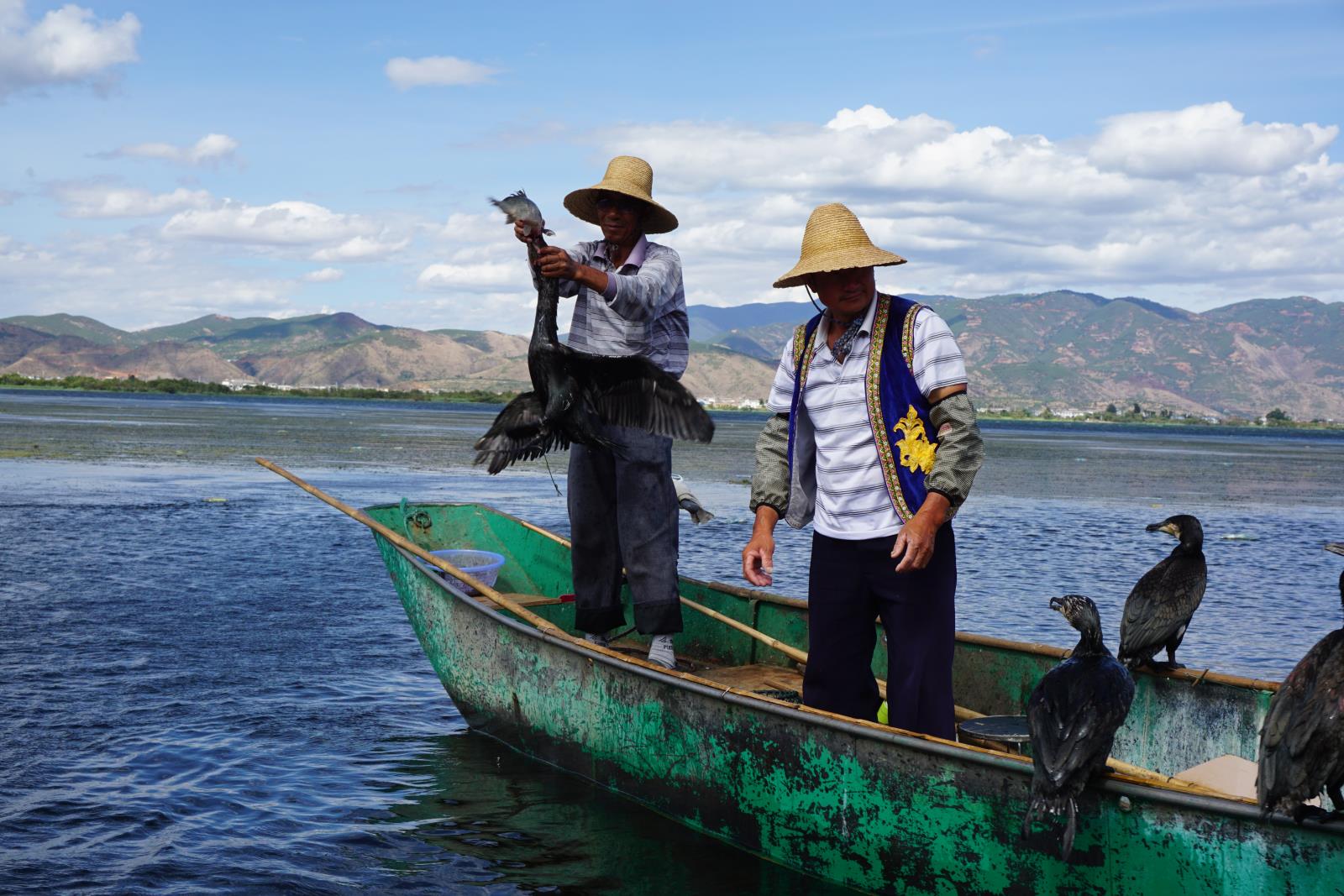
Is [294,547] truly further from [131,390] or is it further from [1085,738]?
[131,390]

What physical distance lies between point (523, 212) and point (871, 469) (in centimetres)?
186

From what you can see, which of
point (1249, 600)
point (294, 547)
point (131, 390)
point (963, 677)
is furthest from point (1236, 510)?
point (131, 390)

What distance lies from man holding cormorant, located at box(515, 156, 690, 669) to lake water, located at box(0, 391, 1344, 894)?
106cm

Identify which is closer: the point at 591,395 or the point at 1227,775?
the point at 1227,775

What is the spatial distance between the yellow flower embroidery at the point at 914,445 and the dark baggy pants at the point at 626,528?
6.01 ft

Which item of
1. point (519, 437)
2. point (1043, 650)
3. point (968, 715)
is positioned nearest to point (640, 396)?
point (519, 437)

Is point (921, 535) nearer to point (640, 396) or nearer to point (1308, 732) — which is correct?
point (1308, 732)

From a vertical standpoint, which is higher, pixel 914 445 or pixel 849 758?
pixel 914 445

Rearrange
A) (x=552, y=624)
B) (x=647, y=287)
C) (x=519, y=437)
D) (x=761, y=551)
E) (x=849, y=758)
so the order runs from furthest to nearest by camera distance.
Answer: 1. (x=552, y=624)
2. (x=519, y=437)
3. (x=647, y=287)
4. (x=761, y=551)
5. (x=849, y=758)

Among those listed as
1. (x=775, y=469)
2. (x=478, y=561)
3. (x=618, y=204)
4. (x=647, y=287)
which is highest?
(x=618, y=204)

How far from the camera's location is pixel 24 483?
21.4 metres

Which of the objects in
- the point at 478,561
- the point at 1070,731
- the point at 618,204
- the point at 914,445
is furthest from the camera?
the point at 478,561

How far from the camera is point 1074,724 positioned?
3.85 meters

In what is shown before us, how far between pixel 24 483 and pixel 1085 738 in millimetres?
22015
